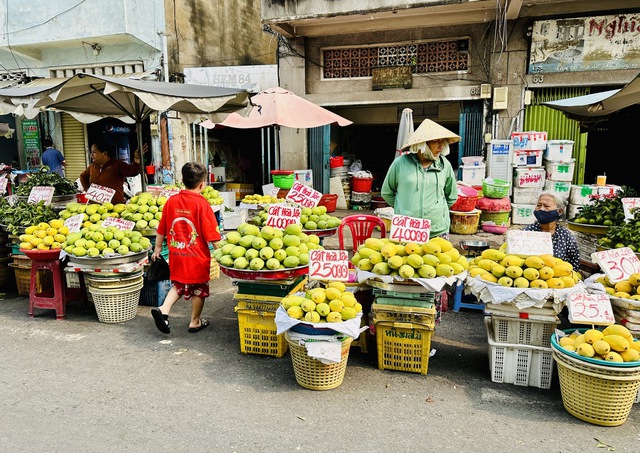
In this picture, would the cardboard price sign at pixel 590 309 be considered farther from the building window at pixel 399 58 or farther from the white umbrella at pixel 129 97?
the building window at pixel 399 58

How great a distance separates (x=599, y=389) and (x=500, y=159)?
26.3ft

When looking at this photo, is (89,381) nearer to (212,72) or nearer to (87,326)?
(87,326)

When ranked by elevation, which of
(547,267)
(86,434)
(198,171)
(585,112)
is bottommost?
(86,434)

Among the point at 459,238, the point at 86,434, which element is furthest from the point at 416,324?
the point at 459,238

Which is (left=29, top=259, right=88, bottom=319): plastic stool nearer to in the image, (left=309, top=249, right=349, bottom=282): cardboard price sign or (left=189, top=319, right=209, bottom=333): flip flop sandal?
(left=189, top=319, right=209, bottom=333): flip flop sandal

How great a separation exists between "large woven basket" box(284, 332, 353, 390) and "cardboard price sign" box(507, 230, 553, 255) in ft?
5.37

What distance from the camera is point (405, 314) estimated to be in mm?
3803

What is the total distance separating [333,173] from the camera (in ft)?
42.3

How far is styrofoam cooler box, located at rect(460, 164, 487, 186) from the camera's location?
1034 centimetres

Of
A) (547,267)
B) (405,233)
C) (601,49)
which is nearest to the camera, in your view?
(547,267)

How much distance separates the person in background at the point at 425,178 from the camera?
4.51m

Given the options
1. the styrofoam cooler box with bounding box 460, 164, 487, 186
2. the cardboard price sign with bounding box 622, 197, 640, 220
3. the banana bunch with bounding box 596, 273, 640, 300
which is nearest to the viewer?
the banana bunch with bounding box 596, 273, 640, 300

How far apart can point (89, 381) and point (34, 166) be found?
14.2 meters

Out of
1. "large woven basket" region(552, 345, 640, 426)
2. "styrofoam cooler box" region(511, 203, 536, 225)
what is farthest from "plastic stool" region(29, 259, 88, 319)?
"styrofoam cooler box" region(511, 203, 536, 225)
